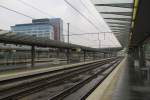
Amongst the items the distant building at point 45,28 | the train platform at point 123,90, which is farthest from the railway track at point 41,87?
the distant building at point 45,28

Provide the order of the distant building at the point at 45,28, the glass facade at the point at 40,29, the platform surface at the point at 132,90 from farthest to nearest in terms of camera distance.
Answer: the distant building at the point at 45,28
the glass facade at the point at 40,29
the platform surface at the point at 132,90

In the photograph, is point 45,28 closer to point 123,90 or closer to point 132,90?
point 123,90

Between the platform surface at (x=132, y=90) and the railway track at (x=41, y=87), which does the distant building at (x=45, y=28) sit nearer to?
the railway track at (x=41, y=87)

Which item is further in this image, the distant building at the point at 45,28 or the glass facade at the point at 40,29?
the distant building at the point at 45,28

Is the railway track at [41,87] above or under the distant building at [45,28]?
under

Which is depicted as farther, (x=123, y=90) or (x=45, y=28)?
(x=45, y=28)

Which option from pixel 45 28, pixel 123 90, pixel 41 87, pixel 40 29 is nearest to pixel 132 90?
pixel 123 90

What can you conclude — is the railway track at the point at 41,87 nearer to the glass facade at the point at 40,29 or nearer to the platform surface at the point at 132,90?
the platform surface at the point at 132,90

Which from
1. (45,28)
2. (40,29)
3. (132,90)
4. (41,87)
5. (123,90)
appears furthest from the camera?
(40,29)

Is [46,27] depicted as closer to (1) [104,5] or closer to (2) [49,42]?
(2) [49,42]

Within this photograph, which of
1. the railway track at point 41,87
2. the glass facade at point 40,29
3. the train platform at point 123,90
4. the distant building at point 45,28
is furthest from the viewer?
the distant building at point 45,28

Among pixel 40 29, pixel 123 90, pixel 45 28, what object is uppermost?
pixel 40 29

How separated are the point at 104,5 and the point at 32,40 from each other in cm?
1822

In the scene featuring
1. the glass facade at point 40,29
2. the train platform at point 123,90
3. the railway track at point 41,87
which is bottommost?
the railway track at point 41,87
